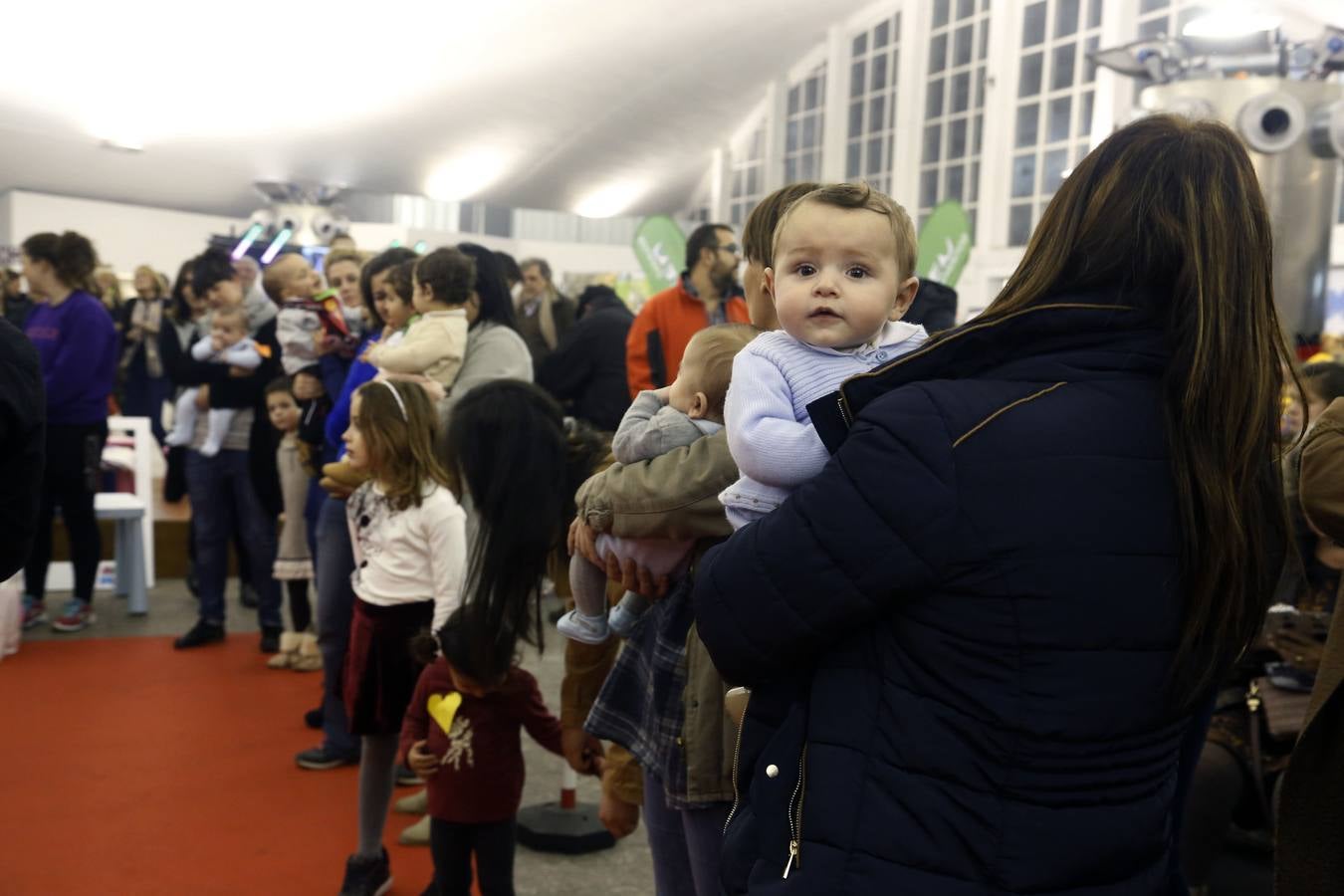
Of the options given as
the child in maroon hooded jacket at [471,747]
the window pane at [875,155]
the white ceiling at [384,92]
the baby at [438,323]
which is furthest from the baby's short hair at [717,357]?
the white ceiling at [384,92]

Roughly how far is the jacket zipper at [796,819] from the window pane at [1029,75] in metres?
11.1

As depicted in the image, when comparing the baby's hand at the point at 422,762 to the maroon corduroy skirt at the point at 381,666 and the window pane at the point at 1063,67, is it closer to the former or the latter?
the maroon corduroy skirt at the point at 381,666

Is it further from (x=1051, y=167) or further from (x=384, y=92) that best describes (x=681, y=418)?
(x=384, y=92)

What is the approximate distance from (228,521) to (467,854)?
3.26 meters

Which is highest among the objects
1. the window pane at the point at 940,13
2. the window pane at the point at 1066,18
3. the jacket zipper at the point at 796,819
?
the window pane at the point at 940,13

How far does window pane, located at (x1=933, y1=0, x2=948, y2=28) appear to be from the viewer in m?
12.5

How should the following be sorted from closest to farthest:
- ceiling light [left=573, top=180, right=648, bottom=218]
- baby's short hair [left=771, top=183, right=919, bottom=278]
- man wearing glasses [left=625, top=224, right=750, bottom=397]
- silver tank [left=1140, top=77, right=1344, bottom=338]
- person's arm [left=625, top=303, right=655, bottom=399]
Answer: baby's short hair [left=771, top=183, right=919, bottom=278] → man wearing glasses [left=625, top=224, right=750, bottom=397] → person's arm [left=625, top=303, right=655, bottom=399] → silver tank [left=1140, top=77, right=1344, bottom=338] → ceiling light [left=573, top=180, right=648, bottom=218]

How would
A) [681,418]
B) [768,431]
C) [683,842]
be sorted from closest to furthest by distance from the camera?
[768,431] → [681,418] → [683,842]

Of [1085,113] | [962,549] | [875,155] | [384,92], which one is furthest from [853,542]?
[384,92]

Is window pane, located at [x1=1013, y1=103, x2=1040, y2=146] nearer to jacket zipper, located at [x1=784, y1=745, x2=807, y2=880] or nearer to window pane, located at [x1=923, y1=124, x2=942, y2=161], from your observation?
window pane, located at [x1=923, y1=124, x2=942, y2=161]

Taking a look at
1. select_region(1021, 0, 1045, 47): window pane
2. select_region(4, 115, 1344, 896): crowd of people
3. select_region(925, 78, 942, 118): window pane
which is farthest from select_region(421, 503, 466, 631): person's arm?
select_region(925, 78, 942, 118): window pane

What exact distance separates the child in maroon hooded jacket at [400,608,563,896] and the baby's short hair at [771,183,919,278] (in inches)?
53.8

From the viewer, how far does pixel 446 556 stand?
305 cm

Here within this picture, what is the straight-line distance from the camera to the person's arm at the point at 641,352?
4.99m
